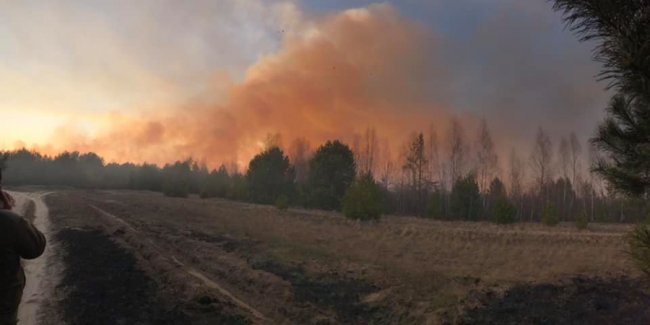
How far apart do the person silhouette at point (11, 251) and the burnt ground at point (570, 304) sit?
272 inches

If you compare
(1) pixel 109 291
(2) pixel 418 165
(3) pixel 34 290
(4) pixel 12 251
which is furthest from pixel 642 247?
(2) pixel 418 165

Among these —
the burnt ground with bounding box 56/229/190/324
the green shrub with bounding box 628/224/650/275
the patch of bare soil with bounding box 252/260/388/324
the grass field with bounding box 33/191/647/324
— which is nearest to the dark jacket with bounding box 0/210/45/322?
the burnt ground with bounding box 56/229/190/324

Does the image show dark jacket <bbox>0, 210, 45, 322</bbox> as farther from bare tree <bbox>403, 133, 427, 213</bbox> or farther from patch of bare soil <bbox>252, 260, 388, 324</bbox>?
bare tree <bbox>403, 133, 427, 213</bbox>

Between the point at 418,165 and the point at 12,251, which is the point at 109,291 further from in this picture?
the point at 418,165

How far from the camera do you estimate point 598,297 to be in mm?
8156

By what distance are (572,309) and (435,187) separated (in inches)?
3213

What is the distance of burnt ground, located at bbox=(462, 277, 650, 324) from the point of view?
24.0 feet

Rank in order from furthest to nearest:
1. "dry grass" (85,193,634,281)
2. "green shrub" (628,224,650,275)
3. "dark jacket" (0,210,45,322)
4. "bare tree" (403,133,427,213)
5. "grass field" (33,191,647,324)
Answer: "bare tree" (403,133,427,213) < "dry grass" (85,193,634,281) < "grass field" (33,191,647,324) < "green shrub" (628,224,650,275) < "dark jacket" (0,210,45,322)

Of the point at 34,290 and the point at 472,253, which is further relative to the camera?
the point at 472,253

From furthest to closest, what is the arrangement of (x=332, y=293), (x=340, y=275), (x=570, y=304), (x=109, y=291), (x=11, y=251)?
(x=340, y=275) < (x=332, y=293) < (x=109, y=291) < (x=570, y=304) < (x=11, y=251)

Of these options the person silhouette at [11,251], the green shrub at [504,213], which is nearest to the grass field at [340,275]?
the person silhouette at [11,251]

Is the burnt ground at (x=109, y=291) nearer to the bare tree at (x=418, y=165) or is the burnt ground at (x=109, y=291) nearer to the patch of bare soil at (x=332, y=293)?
the patch of bare soil at (x=332, y=293)

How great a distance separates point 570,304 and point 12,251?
8381 mm

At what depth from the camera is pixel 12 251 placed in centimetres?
423
